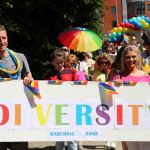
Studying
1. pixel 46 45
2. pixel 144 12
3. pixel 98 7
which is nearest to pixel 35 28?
pixel 46 45

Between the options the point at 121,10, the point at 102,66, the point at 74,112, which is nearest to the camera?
the point at 74,112

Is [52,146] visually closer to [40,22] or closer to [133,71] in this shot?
[133,71]

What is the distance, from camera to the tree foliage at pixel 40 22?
16.7 meters

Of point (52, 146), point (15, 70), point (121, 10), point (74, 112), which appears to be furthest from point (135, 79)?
point (121, 10)

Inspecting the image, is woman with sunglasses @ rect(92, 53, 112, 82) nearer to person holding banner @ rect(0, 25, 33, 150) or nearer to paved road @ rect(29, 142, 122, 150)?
paved road @ rect(29, 142, 122, 150)

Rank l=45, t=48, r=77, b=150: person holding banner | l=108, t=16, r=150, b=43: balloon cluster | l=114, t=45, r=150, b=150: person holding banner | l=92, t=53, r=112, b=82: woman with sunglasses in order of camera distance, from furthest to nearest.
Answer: l=108, t=16, r=150, b=43: balloon cluster, l=92, t=53, r=112, b=82: woman with sunglasses, l=45, t=48, r=77, b=150: person holding banner, l=114, t=45, r=150, b=150: person holding banner

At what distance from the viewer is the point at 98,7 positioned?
1859 cm

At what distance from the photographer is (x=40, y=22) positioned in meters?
17.6

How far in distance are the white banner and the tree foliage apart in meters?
11.2

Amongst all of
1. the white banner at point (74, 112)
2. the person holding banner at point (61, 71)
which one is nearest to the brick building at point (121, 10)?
the person holding banner at point (61, 71)

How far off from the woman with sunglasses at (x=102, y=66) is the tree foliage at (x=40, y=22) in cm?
887

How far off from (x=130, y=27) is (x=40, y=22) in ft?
20.0

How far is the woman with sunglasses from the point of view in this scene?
750 cm

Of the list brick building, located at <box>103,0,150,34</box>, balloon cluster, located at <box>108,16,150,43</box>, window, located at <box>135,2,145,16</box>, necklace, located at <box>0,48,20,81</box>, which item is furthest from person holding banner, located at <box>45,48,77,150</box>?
window, located at <box>135,2,145,16</box>
